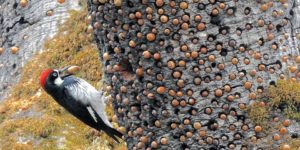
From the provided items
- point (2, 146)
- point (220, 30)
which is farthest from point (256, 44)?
point (2, 146)

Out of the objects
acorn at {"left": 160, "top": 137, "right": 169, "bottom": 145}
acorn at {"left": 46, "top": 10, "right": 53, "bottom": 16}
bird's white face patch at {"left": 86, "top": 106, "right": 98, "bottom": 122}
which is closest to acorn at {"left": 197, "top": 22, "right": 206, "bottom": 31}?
acorn at {"left": 160, "top": 137, "right": 169, "bottom": 145}

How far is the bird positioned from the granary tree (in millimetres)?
2655

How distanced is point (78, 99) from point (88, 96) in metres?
0.18

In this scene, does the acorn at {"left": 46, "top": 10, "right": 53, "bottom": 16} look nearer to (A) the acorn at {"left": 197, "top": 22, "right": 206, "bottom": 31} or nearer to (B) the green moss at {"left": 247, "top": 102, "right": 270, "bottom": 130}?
(A) the acorn at {"left": 197, "top": 22, "right": 206, "bottom": 31}

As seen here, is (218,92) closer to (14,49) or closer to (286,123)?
(286,123)

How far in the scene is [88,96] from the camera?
7.30 metres

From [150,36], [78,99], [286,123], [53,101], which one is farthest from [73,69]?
[286,123]

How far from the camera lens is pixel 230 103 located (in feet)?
14.1

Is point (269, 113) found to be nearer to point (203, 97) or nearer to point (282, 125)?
point (282, 125)

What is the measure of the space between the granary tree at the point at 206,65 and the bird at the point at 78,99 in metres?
2.66

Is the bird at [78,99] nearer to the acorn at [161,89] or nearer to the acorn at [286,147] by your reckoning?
the acorn at [161,89]

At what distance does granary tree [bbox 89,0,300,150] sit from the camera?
14.1 ft

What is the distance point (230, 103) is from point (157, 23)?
661mm

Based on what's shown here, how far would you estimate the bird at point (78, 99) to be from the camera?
7.02 m
